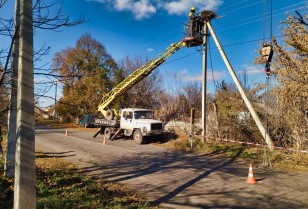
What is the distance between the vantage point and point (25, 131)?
3.38 metres

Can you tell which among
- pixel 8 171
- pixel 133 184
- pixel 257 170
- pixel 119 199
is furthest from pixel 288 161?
pixel 8 171

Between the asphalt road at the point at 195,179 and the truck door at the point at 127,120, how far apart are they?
6249 millimetres

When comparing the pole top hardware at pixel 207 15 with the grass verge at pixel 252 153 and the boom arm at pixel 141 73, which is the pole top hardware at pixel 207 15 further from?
the grass verge at pixel 252 153

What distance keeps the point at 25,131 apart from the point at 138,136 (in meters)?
16.9

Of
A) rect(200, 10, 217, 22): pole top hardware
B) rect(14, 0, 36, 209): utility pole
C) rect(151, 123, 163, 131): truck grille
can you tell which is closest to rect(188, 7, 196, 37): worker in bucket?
rect(200, 10, 217, 22): pole top hardware

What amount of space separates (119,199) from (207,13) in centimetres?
1387

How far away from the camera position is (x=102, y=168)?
11.5m

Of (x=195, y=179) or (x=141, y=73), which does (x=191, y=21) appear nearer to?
(x=141, y=73)

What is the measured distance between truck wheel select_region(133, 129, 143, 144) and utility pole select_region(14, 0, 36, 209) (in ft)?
54.2

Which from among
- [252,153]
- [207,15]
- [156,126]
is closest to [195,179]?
→ [252,153]

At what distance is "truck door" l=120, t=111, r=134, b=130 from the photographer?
21.3 metres

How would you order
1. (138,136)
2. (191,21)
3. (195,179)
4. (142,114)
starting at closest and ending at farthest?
(195,179) → (191,21) → (138,136) → (142,114)

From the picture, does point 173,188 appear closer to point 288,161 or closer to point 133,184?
point 133,184

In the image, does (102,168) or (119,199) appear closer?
(119,199)
